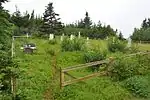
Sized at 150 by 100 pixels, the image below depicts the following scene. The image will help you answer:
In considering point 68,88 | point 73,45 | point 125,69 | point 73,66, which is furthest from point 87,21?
point 68,88

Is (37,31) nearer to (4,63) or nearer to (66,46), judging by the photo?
(66,46)

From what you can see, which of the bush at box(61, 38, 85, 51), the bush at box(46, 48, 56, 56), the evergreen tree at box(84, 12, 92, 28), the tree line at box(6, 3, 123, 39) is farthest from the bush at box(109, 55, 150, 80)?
the evergreen tree at box(84, 12, 92, 28)

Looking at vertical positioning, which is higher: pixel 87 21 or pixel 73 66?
pixel 87 21

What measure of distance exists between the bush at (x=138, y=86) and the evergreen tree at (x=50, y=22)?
3521cm

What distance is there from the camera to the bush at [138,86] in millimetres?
14954

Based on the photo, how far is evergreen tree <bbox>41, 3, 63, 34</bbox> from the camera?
50406 millimetres

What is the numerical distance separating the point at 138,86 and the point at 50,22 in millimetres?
37277

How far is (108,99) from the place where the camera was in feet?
43.8

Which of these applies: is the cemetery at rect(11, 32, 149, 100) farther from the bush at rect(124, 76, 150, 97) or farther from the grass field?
the bush at rect(124, 76, 150, 97)

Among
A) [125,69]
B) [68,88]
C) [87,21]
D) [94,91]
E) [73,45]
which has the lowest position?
[94,91]

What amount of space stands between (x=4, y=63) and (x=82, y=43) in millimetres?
17993

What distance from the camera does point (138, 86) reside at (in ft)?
50.3

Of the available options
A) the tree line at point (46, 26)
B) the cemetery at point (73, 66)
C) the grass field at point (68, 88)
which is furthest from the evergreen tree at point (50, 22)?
the grass field at point (68, 88)

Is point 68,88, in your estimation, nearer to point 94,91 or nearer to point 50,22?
point 94,91
